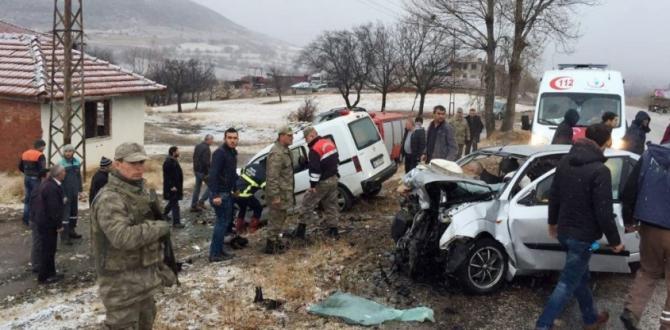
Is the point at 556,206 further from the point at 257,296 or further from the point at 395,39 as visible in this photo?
the point at 395,39

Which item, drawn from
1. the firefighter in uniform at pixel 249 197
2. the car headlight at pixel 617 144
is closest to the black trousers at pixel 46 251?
the firefighter in uniform at pixel 249 197

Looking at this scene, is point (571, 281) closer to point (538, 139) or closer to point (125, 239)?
point (125, 239)

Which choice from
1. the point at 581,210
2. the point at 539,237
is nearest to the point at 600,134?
the point at 581,210

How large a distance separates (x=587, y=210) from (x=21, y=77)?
15878mm

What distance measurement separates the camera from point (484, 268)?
551 cm

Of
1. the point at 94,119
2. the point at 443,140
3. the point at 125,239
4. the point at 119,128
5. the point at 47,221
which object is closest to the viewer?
the point at 125,239

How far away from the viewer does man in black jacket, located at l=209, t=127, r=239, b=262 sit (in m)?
6.99

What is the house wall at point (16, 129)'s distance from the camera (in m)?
14.8

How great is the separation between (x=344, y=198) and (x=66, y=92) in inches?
332

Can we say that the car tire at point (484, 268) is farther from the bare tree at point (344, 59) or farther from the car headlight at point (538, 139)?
the bare tree at point (344, 59)

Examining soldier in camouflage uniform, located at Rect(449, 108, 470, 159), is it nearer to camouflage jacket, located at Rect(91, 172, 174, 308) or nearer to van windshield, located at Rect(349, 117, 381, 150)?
van windshield, located at Rect(349, 117, 381, 150)

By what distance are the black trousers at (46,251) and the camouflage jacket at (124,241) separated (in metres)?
4.02

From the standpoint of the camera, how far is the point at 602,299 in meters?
5.45

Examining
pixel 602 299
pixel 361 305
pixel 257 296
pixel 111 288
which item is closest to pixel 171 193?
pixel 257 296
